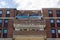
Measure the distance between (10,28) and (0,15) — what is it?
3910 mm

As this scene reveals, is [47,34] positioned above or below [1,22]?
below

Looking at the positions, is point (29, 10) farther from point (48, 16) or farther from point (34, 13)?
point (48, 16)

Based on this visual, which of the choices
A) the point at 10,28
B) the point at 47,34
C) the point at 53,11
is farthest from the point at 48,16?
the point at 10,28

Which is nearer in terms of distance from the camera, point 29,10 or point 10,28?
point 10,28

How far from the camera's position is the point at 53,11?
137ft

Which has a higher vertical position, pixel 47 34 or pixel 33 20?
pixel 33 20

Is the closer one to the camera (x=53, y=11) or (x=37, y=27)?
(x=37, y=27)

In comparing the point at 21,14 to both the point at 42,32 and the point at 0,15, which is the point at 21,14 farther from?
the point at 42,32

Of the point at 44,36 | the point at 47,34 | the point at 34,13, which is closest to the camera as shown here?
the point at 44,36

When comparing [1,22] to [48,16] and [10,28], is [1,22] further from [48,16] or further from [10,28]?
[48,16]

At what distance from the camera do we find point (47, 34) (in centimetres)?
3938

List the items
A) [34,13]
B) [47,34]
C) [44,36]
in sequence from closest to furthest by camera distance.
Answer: [44,36] → [47,34] → [34,13]

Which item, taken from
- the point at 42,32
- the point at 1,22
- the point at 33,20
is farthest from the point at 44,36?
the point at 1,22

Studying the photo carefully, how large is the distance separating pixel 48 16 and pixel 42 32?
5352 mm
